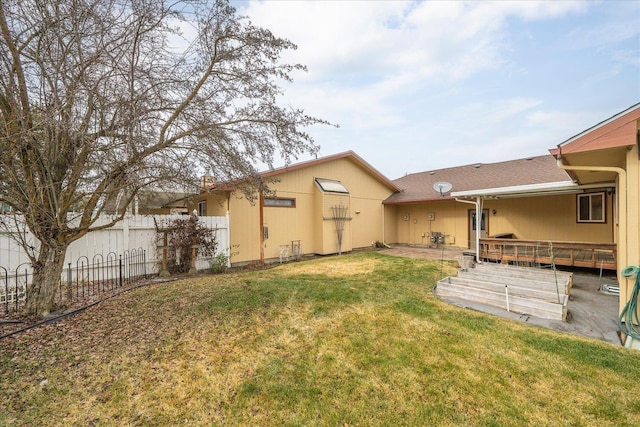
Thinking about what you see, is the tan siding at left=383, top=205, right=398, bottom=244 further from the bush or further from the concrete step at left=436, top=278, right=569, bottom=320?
the bush

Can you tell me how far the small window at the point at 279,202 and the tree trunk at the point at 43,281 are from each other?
680cm

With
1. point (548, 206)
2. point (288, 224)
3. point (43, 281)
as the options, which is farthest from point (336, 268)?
point (548, 206)

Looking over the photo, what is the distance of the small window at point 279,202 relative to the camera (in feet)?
35.7

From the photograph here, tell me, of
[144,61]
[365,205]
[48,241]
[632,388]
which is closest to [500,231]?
[365,205]

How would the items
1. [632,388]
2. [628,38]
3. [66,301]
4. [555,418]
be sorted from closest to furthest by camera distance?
[555,418]
[632,388]
[66,301]
[628,38]

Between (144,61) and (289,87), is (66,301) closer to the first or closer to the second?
(144,61)

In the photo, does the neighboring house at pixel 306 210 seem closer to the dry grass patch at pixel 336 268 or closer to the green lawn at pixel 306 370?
the dry grass patch at pixel 336 268

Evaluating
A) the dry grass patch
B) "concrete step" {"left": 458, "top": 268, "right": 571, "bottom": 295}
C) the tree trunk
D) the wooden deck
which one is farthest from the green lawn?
the wooden deck

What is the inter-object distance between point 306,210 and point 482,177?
31.2ft

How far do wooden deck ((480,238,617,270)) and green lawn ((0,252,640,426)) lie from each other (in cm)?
501

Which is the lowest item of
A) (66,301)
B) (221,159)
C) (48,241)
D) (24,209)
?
(66,301)

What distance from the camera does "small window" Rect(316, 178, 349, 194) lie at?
485 inches

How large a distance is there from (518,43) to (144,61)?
10819 mm

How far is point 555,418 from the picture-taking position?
98.3 inches
